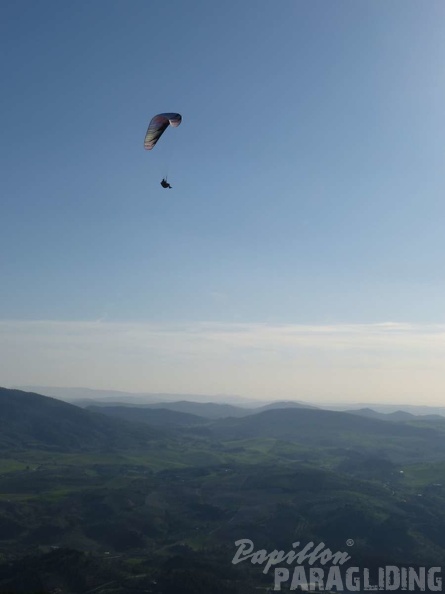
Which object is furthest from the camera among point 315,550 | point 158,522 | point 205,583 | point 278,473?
point 278,473

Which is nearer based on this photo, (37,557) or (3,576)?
(3,576)

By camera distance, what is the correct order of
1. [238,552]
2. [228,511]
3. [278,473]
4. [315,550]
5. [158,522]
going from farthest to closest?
[278,473] < [228,511] < [158,522] < [315,550] < [238,552]

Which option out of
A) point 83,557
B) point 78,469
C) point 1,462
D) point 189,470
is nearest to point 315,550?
point 83,557

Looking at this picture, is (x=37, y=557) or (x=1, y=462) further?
(x=1, y=462)

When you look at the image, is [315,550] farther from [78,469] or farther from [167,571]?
[78,469]

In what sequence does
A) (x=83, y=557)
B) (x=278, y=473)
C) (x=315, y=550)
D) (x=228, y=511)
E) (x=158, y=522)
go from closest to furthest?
(x=83, y=557)
(x=315, y=550)
(x=158, y=522)
(x=228, y=511)
(x=278, y=473)

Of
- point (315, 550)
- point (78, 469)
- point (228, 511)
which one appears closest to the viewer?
point (315, 550)

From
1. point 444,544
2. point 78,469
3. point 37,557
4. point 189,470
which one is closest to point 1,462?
point 78,469

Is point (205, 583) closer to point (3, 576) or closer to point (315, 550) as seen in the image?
point (3, 576)
